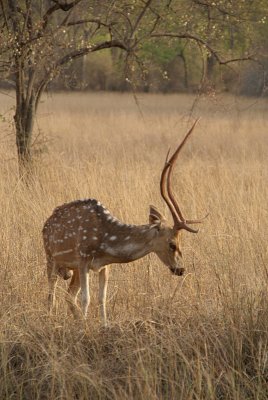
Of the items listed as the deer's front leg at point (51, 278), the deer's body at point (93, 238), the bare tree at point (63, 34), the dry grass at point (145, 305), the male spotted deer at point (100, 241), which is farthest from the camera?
the bare tree at point (63, 34)

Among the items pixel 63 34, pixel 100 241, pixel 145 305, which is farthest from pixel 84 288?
pixel 63 34

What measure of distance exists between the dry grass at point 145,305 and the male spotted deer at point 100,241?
0.18 meters

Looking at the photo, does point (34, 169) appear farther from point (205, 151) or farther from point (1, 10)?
point (205, 151)

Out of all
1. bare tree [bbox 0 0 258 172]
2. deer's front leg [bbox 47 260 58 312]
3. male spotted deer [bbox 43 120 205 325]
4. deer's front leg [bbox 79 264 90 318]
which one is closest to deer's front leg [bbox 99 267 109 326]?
male spotted deer [bbox 43 120 205 325]

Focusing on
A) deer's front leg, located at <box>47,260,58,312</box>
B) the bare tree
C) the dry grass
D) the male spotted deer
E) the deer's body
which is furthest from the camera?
the bare tree

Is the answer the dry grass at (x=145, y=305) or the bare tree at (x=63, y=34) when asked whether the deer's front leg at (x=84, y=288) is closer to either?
the dry grass at (x=145, y=305)

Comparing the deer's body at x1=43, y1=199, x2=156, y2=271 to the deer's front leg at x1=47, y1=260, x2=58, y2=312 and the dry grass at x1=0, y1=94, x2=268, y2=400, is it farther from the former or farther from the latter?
the dry grass at x1=0, y1=94, x2=268, y2=400

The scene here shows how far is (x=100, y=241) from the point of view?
245 inches

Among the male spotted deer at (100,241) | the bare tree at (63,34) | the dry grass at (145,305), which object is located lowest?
the dry grass at (145,305)

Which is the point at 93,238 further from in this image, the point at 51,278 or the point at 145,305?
the point at 145,305

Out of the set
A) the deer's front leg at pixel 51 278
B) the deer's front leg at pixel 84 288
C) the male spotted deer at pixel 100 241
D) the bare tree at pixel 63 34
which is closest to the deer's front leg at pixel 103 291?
the male spotted deer at pixel 100 241

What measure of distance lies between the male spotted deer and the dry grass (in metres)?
0.18

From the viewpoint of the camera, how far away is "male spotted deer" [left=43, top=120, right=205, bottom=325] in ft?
19.9

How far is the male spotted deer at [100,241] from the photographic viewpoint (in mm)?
6070
